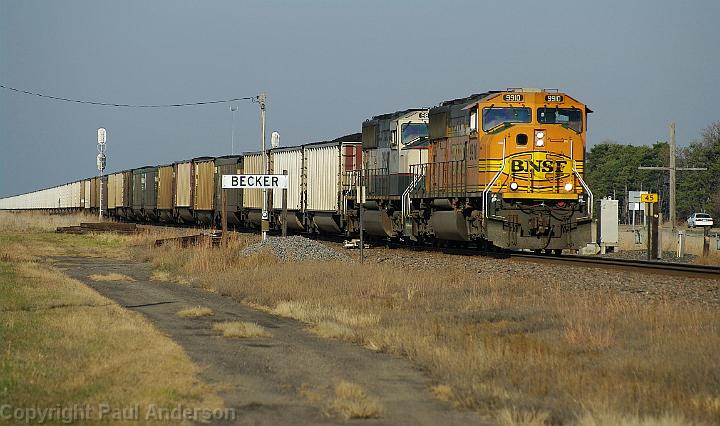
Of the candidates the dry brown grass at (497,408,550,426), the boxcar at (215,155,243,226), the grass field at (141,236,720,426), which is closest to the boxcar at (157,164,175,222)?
the boxcar at (215,155,243,226)

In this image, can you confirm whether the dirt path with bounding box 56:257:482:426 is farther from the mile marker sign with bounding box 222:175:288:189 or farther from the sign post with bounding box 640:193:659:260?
the sign post with bounding box 640:193:659:260

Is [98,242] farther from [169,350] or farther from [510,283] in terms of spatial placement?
[169,350]

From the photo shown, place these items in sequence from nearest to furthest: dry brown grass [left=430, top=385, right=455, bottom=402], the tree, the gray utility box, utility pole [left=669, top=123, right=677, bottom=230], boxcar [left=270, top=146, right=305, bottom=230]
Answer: dry brown grass [left=430, top=385, right=455, bottom=402], the gray utility box, utility pole [left=669, top=123, right=677, bottom=230], boxcar [left=270, top=146, right=305, bottom=230], the tree

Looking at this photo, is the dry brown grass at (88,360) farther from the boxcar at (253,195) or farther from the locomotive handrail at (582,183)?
the boxcar at (253,195)

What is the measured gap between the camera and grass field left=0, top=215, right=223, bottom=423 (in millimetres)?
8867

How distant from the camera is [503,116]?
87.7ft

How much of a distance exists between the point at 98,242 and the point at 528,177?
73.8ft

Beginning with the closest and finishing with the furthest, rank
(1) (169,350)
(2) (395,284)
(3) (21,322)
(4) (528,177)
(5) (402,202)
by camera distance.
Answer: (1) (169,350) → (3) (21,322) → (2) (395,284) → (4) (528,177) → (5) (402,202)

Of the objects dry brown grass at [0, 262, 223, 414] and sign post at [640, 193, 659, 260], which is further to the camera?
sign post at [640, 193, 659, 260]

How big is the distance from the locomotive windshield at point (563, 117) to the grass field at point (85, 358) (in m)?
13.5

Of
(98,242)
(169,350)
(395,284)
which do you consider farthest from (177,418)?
(98,242)

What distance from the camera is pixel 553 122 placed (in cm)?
2686

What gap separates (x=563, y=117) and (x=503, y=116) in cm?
173

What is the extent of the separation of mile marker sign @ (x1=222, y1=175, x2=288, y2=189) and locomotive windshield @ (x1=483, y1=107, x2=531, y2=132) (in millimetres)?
6420
